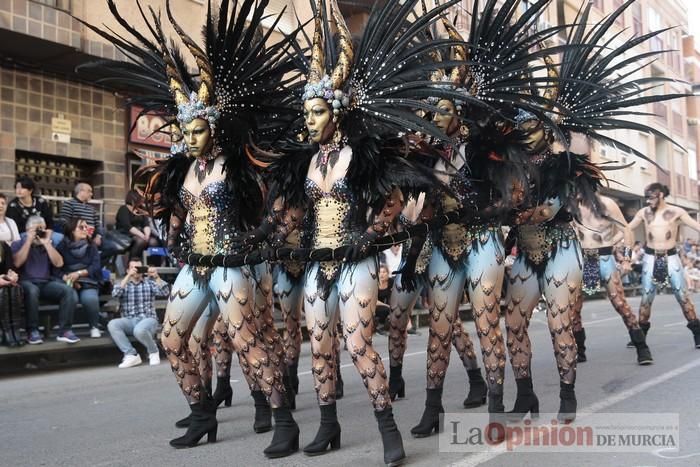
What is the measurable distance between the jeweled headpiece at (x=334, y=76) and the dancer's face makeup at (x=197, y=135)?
2.46ft

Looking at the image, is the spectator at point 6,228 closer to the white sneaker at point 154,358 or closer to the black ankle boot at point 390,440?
the white sneaker at point 154,358

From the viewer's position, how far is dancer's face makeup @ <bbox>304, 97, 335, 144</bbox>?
4.38 metres

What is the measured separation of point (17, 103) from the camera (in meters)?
12.3

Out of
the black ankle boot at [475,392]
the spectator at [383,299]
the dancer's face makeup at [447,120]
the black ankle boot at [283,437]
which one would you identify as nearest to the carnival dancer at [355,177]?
the black ankle boot at [283,437]

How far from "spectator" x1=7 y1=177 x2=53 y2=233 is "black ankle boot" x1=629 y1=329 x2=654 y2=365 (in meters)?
7.82

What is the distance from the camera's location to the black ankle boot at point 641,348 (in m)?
7.80

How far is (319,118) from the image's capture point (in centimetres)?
438

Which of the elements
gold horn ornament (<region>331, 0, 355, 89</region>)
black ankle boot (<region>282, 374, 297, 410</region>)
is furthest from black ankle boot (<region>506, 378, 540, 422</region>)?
gold horn ornament (<region>331, 0, 355, 89</region>)

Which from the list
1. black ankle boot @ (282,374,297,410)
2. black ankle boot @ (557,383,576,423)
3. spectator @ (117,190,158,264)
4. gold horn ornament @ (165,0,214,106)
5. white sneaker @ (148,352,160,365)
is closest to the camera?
gold horn ornament @ (165,0,214,106)

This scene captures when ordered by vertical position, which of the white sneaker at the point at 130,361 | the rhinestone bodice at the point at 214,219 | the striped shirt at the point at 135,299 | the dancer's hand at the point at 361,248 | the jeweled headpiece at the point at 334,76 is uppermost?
the jeweled headpiece at the point at 334,76

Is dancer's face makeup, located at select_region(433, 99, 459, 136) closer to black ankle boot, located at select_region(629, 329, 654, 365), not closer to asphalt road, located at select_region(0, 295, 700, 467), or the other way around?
asphalt road, located at select_region(0, 295, 700, 467)

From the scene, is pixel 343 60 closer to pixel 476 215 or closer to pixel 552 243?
pixel 476 215

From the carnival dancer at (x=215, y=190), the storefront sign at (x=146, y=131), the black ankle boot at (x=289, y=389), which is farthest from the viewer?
the storefront sign at (x=146, y=131)

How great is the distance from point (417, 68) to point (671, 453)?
285 cm
